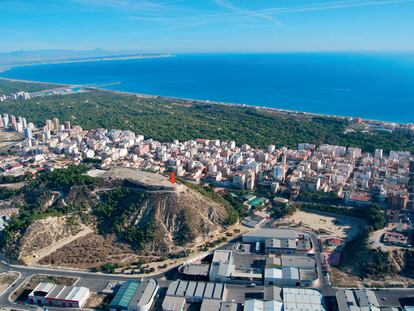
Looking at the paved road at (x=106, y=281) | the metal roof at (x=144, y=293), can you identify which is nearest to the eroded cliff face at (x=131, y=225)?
the paved road at (x=106, y=281)

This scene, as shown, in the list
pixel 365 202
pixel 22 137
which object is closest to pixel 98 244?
pixel 365 202

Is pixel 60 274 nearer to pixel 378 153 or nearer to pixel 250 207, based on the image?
pixel 250 207

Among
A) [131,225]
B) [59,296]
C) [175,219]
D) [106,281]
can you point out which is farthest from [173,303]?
[131,225]

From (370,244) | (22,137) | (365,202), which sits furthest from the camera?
(22,137)

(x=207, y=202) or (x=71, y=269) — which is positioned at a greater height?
(x=207, y=202)

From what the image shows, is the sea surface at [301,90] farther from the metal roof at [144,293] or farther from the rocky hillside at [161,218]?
the metal roof at [144,293]

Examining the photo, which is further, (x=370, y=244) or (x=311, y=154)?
(x=311, y=154)

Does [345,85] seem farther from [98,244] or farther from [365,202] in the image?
[98,244]
